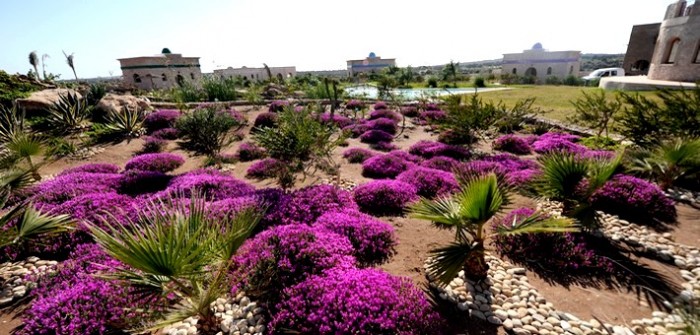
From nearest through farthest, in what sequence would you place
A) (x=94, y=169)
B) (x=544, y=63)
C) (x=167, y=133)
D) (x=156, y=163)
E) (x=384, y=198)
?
(x=384, y=198) < (x=94, y=169) < (x=156, y=163) < (x=167, y=133) < (x=544, y=63)

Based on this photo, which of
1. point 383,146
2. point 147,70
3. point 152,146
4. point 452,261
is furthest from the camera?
point 147,70

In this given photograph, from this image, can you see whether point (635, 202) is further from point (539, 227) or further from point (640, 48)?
point (640, 48)

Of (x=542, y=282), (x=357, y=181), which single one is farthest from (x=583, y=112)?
(x=542, y=282)

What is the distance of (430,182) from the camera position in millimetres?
7414

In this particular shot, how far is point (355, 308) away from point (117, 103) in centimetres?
1644

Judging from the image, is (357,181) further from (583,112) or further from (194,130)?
(583,112)

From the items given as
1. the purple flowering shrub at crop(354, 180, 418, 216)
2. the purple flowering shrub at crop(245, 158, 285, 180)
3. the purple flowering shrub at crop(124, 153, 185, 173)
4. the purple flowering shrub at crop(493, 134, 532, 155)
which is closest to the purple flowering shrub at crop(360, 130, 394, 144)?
the purple flowering shrub at crop(493, 134, 532, 155)

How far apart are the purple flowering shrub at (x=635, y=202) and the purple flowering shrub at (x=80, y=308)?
7.95 m

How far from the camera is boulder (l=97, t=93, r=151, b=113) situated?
13.9 meters

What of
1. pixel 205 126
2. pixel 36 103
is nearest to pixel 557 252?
pixel 205 126

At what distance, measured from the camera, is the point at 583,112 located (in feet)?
37.1

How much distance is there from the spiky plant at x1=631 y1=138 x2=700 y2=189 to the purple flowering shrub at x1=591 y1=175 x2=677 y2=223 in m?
0.40

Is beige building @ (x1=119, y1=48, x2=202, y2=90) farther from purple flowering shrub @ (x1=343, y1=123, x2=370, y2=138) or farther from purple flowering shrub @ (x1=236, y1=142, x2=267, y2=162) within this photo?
purple flowering shrub @ (x1=236, y1=142, x2=267, y2=162)

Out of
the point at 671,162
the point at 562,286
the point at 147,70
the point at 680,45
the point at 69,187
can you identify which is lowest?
the point at 562,286
